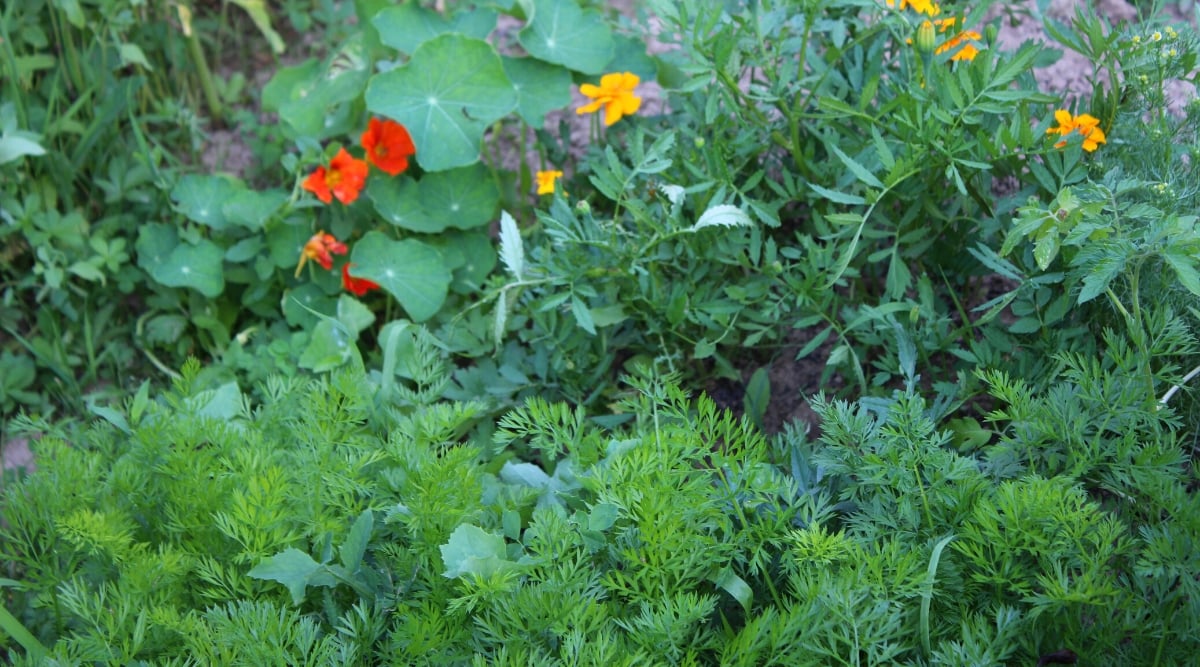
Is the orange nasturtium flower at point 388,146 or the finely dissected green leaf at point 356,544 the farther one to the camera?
the orange nasturtium flower at point 388,146

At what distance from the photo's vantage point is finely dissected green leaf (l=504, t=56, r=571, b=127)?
101 inches

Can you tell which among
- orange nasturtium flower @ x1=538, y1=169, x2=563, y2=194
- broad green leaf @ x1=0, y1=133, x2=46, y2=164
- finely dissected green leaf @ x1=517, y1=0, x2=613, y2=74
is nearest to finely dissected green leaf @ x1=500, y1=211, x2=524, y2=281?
orange nasturtium flower @ x1=538, y1=169, x2=563, y2=194

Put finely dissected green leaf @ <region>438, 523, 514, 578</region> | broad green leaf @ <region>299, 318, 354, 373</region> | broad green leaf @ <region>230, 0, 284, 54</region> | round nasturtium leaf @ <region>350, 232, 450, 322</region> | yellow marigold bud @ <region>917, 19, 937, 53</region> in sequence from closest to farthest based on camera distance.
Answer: finely dissected green leaf @ <region>438, 523, 514, 578</region> < yellow marigold bud @ <region>917, 19, 937, 53</region> < broad green leaf @ <region>299, 318, 354, 373</region> < round nasturtium leaf @ <region>350, 232, 450, 322</region> < broad green leaf @ <region>230, 0, 284, 54</region>

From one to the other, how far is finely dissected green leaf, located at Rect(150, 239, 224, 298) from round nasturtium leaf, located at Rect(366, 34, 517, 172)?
1.86 ft

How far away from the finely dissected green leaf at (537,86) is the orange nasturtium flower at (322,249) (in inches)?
21.9

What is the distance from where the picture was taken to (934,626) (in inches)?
53.1

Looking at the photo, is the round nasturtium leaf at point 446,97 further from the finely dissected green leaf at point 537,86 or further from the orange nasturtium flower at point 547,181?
the orange nasturtium flower at point 547,181

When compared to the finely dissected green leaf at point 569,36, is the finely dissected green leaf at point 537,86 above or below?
below

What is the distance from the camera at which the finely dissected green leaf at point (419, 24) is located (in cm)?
Answer: 261

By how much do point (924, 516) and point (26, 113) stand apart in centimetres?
244

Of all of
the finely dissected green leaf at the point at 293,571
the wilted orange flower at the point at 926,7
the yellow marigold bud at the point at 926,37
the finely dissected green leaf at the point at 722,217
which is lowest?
the finely dissected green leaf at the point at 293,571

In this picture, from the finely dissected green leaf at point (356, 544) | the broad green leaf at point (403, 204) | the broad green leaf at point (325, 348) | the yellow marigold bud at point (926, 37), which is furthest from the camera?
the broad green leaf at point (403, 204)

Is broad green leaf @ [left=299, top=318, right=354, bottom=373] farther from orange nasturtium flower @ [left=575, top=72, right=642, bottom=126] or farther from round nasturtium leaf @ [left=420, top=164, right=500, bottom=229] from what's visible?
orange nasturtium flower @ [left=575, top=72, right=642, bottom=126]

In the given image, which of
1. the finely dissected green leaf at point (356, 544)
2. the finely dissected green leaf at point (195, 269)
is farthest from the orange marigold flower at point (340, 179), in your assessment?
the finely dissected green leaf at point (356, 544)
